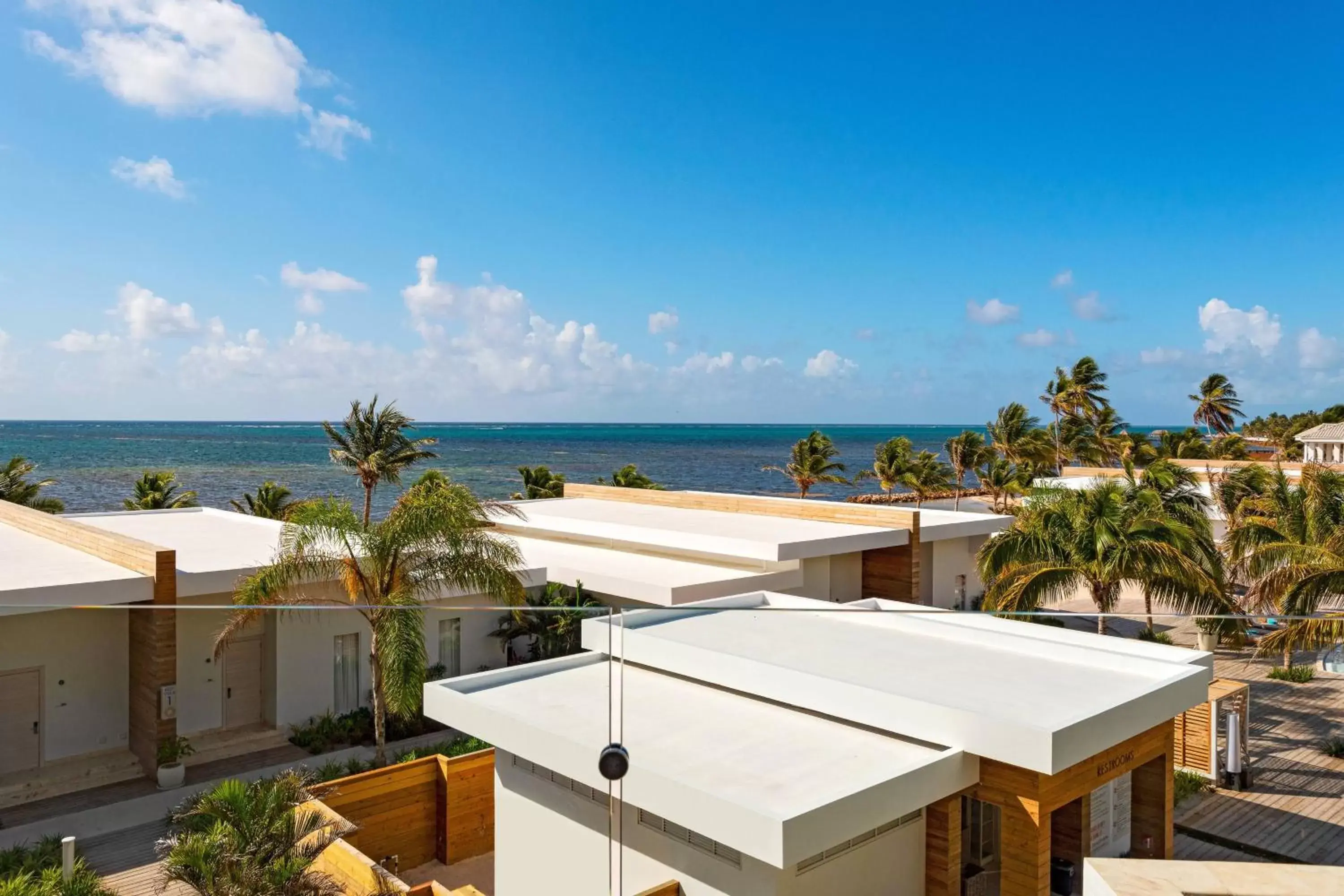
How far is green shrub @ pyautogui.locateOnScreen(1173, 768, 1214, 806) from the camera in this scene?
49.6 ft

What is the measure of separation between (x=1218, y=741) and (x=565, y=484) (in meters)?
25.6

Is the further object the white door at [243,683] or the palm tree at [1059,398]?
the palm tree at [1059,398]

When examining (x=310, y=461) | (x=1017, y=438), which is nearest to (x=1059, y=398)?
(x=1017, y=438)

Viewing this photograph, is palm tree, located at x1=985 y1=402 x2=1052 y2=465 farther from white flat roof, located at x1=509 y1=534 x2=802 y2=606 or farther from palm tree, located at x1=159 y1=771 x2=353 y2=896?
palm tree, located at x1=159 y1=771 x2=353 y2=896

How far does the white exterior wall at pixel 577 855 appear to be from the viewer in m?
9.02

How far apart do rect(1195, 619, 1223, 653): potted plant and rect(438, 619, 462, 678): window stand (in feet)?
51.5

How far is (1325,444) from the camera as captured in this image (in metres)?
54.8

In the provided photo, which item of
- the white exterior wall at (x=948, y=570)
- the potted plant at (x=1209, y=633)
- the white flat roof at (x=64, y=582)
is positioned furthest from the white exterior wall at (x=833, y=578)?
the white flat roof at (x=64, y=582)

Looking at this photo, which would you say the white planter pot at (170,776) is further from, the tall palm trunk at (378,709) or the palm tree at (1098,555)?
the palm tree at (1098,555)

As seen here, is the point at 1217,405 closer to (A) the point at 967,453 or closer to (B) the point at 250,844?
(A) the point at 967,453

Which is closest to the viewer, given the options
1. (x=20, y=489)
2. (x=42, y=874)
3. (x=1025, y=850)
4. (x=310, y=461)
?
(x=1025, y=850)

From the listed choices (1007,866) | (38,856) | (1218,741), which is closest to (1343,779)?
(1218,741)

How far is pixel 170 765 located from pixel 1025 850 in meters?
13.6

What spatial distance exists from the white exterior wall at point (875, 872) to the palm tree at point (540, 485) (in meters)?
28.9
